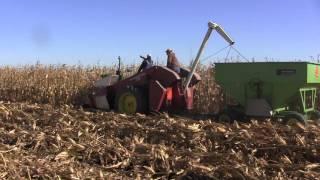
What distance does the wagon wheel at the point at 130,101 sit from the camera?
40.4ft

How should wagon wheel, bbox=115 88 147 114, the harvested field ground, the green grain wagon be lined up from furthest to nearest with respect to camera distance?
wagon wheel, bbox=115 88 147 114
the green grain wagon
the harvested field ground

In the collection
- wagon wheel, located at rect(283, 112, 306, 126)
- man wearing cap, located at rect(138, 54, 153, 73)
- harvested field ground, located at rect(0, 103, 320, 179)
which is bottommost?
harvested field ground, located at rect(0, 103, 320, 179)

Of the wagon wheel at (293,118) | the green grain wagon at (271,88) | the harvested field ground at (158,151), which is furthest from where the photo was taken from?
the green grain wagon at (271,88)

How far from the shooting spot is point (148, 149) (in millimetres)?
7531

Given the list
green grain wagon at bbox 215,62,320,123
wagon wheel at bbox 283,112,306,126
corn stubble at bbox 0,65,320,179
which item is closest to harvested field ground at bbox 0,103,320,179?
corn stubble at bbox 0,65,320,179

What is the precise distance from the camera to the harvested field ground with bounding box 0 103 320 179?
643 cm

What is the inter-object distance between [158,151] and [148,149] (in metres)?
0.35

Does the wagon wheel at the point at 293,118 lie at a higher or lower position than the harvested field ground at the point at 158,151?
higher

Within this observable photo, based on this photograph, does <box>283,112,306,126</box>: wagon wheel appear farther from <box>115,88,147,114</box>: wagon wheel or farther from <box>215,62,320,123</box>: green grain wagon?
<box>115,88,147,114</box>: wagon wheel

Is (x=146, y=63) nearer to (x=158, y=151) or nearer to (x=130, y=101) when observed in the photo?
(x=130, y=101)

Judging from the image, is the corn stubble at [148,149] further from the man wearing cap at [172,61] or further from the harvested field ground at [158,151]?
the man wearing cap at [172,61]

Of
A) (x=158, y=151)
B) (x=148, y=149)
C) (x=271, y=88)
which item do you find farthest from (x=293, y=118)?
(x=158, y=151)

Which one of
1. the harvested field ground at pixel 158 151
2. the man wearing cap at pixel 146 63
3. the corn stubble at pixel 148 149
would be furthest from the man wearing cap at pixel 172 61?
the harvested field ground at pixel 158 151

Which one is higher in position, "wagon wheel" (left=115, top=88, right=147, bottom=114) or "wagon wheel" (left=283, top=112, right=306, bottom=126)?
"wagon wheel" (left=115, top=88, right=147, bottom=114)
